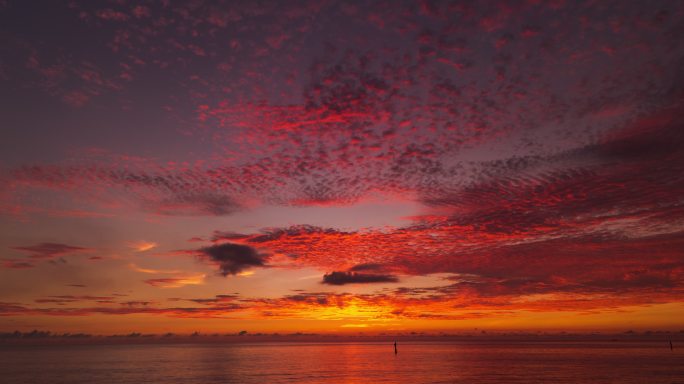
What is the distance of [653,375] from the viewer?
63.3 m

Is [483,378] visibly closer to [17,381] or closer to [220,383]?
[220,383]

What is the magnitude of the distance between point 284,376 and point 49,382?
119 ft

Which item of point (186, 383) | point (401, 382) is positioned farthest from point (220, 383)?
point (401, 382)

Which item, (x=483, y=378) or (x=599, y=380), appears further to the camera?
(x=483, y=378)

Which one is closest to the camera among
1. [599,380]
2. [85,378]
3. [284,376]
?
[599,380]

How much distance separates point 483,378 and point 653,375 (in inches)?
975

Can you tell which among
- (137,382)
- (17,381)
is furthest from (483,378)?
(17,381)

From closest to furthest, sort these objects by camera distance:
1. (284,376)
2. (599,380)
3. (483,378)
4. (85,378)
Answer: (599,380) < (483,378) < (284,376) < (85,378)

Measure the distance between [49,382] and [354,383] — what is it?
4778cm

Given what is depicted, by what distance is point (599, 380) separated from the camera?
5769 centimetres

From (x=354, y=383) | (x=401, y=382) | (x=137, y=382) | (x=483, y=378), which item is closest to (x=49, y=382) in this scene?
(x=137, y=382)

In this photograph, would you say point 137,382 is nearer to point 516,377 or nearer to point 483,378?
point 483,378

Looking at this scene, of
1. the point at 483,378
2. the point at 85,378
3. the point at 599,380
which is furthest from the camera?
the point at 85,378

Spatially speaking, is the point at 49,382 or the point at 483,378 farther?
the point at 49,382
